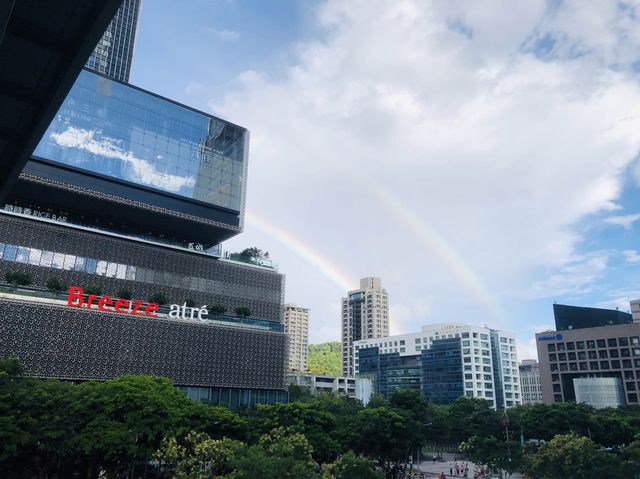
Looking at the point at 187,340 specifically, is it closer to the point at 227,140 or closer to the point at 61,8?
the point at 227,140

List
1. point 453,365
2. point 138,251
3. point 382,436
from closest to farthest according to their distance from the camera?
1. point 382,436
2. point 138,251
3. point 453,365

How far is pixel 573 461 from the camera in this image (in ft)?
163

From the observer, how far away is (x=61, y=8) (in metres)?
13.7

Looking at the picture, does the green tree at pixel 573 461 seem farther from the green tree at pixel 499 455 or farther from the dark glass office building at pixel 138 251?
the dark glass office building at pixel 138 251

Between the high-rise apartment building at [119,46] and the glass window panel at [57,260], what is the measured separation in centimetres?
10495

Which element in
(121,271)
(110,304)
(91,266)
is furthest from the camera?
Answer: (121,271)

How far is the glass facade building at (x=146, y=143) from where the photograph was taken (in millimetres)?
70625

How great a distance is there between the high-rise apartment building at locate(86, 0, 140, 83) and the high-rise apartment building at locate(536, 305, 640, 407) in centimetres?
14547

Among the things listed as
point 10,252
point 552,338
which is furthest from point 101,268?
point 552,338

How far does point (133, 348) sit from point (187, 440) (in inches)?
943

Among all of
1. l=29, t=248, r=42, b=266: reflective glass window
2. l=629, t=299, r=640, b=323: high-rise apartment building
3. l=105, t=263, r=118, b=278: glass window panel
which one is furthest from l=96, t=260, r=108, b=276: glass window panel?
l=629, t=299, r=640, b=323: high-rise apartment building

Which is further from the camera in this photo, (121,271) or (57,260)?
(121,271)

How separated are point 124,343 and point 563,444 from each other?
49.1m

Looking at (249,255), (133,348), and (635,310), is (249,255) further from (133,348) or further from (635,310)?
(635,310)
